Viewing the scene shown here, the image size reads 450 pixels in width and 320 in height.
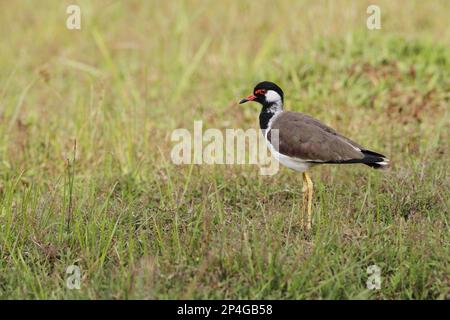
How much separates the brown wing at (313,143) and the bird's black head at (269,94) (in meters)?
0.24

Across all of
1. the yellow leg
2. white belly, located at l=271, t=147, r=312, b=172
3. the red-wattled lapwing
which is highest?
the red-wattled lapwing

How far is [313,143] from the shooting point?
505cm

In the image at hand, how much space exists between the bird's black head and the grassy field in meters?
0.61

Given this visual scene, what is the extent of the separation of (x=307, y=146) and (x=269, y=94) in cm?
56

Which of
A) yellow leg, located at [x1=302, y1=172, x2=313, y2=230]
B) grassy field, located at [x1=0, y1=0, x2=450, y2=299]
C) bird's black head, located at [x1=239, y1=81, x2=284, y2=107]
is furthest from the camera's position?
bird's black head, located at [x1=239, y1=81, x2=284, y2=107]

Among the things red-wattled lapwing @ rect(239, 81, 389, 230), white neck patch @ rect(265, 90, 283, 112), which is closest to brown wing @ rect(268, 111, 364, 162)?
red-wattled lapwing @ rect(239, 81, 389, 230)

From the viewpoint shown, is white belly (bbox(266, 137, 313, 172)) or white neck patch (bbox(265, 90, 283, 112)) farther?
white neck patch (bbox(265, 90, 283, 112))

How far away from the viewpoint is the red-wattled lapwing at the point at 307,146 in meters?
4.97

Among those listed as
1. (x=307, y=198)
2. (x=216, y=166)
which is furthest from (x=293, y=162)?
(x=216, y=166)

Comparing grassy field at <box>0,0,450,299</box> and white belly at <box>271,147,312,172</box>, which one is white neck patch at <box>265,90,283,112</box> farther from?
grassy field at <box>0,0,450,299</box>

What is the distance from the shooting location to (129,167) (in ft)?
20.2

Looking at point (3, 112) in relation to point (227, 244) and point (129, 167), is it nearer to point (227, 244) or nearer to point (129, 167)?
point (129, 167)

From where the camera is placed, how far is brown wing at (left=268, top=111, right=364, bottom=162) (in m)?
5.00
